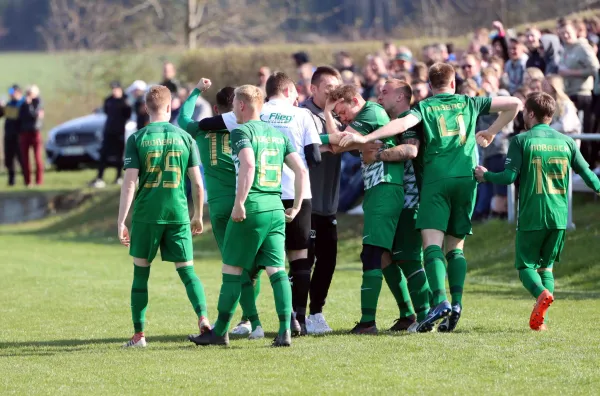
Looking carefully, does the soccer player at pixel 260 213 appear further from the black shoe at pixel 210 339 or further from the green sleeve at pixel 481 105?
the green sleeve at pixel 481 105

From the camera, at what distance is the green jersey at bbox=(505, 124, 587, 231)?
9.67m

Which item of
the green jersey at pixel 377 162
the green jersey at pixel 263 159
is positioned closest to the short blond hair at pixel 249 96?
the green jersey at pixel 263 159

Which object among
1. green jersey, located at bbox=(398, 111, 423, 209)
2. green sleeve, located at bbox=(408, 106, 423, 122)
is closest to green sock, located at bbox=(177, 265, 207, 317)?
green jersey, located at bbox=(398, 111, 423, 209)

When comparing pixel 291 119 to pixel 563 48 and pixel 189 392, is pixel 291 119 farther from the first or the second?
pixel 563 48

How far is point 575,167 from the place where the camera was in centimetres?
982

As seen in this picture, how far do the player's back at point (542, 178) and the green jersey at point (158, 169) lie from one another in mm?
2808

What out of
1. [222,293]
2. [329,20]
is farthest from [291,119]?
[329,20]

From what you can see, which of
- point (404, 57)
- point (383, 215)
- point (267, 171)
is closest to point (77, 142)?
point (404, 57)

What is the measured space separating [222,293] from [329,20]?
48.8m

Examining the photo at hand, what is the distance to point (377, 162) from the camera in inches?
379

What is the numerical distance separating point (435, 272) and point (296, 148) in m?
1.53

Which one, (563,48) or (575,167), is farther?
(563,48)

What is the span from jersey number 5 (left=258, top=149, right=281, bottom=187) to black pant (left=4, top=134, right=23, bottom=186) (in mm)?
21265

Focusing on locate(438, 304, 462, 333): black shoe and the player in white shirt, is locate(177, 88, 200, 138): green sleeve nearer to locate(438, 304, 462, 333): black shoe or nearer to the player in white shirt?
the player in white shirt
